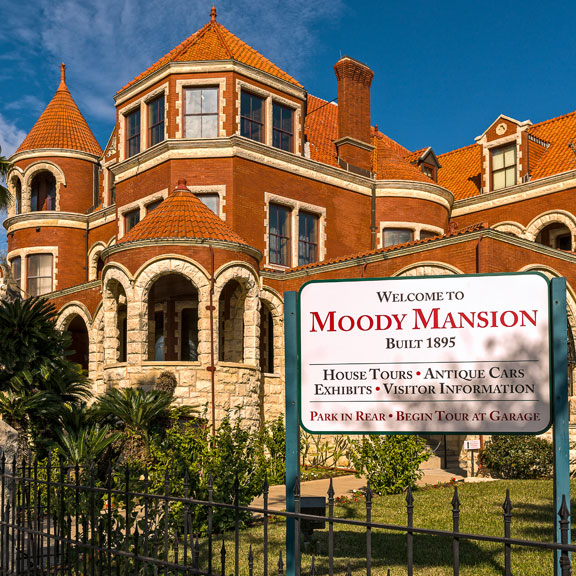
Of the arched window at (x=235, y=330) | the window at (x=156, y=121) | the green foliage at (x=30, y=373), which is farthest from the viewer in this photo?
the window at (x=156, y=121)

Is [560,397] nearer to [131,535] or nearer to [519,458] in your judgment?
[131,535]

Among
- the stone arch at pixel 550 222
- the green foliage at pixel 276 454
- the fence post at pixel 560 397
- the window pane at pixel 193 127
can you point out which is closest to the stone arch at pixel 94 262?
the window pane at pixel 193 127

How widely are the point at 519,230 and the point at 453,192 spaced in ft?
16.0

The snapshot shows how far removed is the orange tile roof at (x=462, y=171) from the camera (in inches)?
1270

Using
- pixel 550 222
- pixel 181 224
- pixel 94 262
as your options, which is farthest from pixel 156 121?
pixel 550 222

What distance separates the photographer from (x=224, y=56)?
84.0 feet

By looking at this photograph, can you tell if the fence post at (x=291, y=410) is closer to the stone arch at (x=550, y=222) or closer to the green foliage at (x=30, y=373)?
the green foliage at (x=30, y=373)

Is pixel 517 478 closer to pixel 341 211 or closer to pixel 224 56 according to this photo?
pixel 341 211

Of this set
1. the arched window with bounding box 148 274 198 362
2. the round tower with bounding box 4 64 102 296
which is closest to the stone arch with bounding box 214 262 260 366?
the arched window with bounding box 148 274 198 362

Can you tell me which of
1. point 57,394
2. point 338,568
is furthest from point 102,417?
point 338,568

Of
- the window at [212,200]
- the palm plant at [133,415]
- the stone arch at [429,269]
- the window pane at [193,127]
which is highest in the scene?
the window pane at [193,127]

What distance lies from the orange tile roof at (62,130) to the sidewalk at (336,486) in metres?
22.8

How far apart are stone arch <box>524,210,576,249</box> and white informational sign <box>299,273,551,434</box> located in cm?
2368

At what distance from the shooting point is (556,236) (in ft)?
96.5
